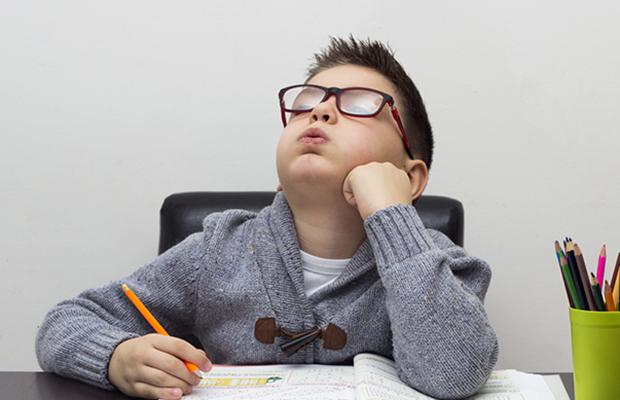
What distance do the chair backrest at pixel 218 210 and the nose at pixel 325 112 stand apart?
32cm

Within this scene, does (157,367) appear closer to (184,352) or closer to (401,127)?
(184,352)

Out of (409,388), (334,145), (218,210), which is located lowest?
(409,388)

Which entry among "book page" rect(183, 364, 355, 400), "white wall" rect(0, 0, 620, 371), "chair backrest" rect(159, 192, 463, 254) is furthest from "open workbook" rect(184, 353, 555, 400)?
"white wall" rect(0, 0, 620, 371)

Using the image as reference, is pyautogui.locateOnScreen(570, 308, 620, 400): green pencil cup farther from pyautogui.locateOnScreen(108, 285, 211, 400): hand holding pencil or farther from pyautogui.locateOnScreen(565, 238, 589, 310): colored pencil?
pyautogui.locateOnScreen(108, 285, 211, 400): hand holding pencil

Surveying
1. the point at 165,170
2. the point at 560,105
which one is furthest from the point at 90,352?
the point at 560,105

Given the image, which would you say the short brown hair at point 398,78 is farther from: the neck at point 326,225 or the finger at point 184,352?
the finger at point 184,352

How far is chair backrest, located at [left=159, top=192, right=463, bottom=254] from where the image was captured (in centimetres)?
128

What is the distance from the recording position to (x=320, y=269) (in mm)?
1078

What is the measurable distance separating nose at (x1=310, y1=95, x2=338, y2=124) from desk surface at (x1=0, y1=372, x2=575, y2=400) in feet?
1.55

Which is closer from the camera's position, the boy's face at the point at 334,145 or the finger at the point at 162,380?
the finger at the point at 162,380

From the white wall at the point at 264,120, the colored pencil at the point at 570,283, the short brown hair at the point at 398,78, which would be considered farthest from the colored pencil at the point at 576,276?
the white wall at the point at 264,120

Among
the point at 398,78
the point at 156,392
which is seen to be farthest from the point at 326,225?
the point at 156,392

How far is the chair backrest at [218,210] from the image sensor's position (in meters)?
1.28

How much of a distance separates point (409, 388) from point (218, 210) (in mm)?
584
